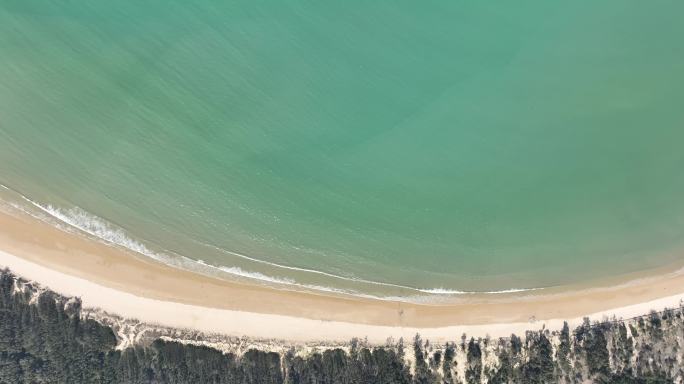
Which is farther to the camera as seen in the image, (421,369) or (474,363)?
(474,363)

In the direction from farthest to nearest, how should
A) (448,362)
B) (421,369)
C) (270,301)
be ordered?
(270,301) → (448,362) → (421,369)

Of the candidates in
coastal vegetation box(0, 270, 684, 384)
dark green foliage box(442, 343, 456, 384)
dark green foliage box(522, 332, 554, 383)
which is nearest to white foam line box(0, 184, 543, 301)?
coastal vegetation box(0, 270, 684, 384)

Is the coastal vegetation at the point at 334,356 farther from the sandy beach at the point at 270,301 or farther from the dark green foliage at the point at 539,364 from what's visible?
the sandy beach at the point at 270,301

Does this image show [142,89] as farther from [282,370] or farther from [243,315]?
[282,370]

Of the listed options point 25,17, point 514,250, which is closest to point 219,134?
point 25,17

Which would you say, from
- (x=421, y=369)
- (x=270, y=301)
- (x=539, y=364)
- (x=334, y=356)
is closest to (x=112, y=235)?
(x=270, y=301)

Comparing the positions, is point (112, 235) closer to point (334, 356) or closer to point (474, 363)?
point (334, 356)
